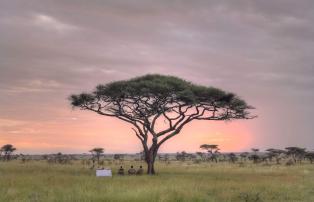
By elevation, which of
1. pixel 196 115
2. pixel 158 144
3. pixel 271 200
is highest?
pixel 196 115

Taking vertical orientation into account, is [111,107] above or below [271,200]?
above

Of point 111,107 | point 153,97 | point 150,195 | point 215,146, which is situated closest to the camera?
point 150,195

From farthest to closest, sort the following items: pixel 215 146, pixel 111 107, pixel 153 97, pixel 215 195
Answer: pixel 215 146, pixel 111 107, pixel 153 97, pixel 215 195

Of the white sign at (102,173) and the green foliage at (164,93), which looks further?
the green foliage at (164,93)

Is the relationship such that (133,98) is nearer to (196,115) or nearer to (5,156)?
(196,115)

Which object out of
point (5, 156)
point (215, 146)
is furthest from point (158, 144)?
point (5, 156)

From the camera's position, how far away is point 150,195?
1870cm

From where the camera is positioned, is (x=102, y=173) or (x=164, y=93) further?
(x=164, y=93)

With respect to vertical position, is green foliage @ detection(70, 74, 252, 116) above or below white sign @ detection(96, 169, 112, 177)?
above

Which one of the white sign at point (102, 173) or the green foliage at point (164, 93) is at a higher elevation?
the green foliage at point (164, 93)

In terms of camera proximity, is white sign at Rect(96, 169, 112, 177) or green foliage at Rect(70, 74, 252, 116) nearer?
white sign at Rect(96, 169, 112, 177)

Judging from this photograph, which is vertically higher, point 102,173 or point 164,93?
point 164,93

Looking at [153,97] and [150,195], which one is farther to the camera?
[153,97]

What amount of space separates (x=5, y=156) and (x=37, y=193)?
9013 centimetres
